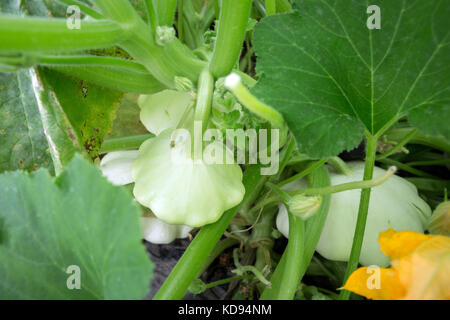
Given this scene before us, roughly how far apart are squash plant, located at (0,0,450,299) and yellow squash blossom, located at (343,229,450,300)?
9 cm

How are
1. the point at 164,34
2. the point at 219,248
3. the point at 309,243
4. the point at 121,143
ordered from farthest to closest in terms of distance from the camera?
the point at 219,248
the point at 121,143
the point at 309,243
the point at 164,34

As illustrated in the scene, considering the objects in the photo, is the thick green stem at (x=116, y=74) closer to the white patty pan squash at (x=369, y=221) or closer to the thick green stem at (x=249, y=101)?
the thick green stem at (x=249, y=101)

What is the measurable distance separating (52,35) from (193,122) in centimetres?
21

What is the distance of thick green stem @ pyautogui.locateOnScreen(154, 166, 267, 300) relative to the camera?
0.56 meters

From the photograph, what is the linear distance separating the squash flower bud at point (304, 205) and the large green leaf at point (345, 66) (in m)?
0.07

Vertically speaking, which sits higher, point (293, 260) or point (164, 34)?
point (164, 34)

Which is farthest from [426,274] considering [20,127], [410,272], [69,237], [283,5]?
[20,127]

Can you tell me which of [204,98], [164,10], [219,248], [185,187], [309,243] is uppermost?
[164,10]

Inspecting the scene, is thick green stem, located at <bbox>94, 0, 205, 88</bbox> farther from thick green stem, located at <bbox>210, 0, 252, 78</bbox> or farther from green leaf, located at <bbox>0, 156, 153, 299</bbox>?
green leaf, located at <bbox>0, 156, 153, 299</bbox>

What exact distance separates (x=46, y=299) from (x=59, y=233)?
9 centimetres

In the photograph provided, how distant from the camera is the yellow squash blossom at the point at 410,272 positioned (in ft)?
1.58

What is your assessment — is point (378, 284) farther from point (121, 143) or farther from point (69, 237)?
point (121, 143)

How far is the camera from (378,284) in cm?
51
